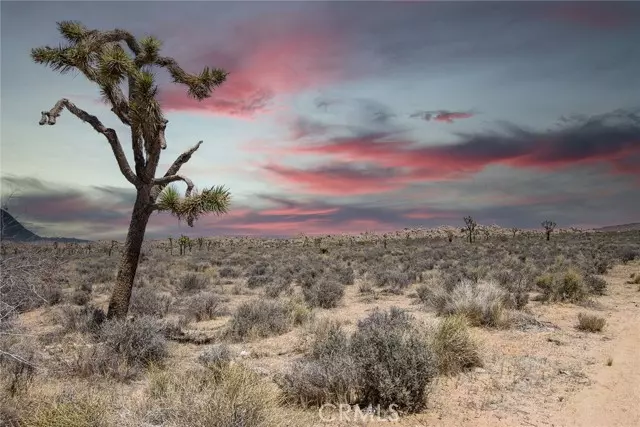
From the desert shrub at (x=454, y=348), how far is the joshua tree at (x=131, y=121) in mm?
5475

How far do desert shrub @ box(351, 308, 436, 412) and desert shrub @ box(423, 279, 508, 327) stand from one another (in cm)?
498

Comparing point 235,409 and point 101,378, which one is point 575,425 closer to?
point 235,409

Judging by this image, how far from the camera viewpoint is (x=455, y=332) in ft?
25.9

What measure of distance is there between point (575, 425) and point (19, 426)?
22.0ft

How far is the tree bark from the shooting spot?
997cm

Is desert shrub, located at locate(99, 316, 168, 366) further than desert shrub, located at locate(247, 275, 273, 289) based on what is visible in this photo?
No

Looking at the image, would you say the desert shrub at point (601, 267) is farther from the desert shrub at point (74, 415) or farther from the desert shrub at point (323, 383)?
the desert shrub at point (74, 415)

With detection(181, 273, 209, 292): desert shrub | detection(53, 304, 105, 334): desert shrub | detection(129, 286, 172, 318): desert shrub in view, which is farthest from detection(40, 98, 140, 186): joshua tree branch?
detection(181, 273, 209, 292): desert shrub

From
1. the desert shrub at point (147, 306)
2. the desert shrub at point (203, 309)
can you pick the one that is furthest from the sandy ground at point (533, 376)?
the desert shrub at point (147, 306)

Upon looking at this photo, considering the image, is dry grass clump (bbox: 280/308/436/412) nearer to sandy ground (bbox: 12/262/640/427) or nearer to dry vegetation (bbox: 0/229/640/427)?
dry vegetation (bbox: 0/229/640/427)

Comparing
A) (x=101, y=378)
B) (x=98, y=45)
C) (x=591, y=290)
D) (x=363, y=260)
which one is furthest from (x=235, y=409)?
(x=363, y=260)

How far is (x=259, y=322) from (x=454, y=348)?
484 centimetres

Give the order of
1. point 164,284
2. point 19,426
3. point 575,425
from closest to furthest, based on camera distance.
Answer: point 19,426 < point 575,425 < point 164,284

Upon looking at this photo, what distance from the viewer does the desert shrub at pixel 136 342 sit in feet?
26.0
